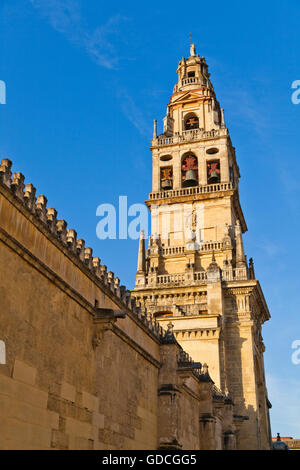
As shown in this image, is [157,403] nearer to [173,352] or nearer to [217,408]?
[173,352]

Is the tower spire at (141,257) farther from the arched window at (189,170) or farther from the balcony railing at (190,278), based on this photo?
the arched window at (189,170)

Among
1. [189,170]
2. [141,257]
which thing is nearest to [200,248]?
[141,257]

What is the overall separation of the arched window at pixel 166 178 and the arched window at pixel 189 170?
1111 millimetres

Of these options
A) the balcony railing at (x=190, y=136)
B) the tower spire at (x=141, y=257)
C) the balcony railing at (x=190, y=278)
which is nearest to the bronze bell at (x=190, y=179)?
the balcony railing at (x=190, y=136)

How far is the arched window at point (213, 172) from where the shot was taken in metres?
45.1

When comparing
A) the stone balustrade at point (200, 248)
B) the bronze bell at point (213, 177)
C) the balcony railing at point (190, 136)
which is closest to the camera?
the stone balustrade at point (200, 248)

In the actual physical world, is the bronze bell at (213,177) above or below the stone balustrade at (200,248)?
above

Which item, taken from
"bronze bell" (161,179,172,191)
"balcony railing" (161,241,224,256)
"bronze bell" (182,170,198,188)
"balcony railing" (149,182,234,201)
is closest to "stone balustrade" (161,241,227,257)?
"balcony railing" (161,241,224,256)

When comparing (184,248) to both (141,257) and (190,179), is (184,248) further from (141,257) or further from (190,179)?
(190,179)

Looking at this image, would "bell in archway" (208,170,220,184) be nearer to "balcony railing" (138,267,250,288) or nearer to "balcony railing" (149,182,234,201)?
"balcony railing" (149,182,234,201)

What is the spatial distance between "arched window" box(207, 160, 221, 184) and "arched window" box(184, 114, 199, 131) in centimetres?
603

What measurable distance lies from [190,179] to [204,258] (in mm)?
7826

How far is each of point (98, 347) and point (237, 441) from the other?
20.5 metres

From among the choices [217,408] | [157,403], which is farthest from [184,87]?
[157,403]
